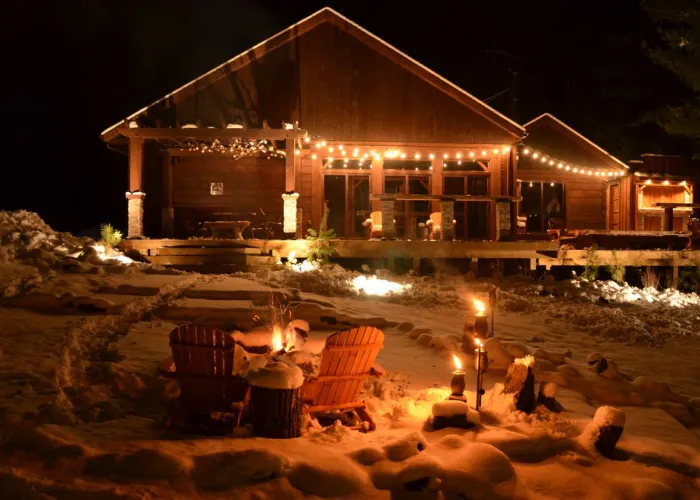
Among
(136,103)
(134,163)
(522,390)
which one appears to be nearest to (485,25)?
(136,103)

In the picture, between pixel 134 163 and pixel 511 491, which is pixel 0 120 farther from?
pixel 511 491

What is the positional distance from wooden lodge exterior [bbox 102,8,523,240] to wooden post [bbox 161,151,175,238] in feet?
0.10

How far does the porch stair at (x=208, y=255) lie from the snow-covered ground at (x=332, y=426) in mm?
2170

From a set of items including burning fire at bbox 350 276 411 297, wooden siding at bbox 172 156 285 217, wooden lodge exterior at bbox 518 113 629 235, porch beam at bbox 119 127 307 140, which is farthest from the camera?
wooden lodge exterior at bbox 518 113 629 235

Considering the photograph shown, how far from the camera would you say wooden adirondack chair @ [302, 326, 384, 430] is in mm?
4891

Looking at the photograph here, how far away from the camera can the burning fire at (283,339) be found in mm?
5926

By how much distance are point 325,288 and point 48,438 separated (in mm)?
7633

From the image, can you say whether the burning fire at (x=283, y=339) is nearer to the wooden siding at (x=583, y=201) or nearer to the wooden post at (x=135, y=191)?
the wooden post at (x=135, y=191)

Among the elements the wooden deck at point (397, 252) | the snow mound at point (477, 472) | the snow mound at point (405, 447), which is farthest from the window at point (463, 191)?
the snow mound at point (477, 472)

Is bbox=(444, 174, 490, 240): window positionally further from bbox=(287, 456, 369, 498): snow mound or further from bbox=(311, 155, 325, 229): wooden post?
bbox=(287, 456, 369, 498): snow mound

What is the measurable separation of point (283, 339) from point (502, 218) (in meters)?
11.2

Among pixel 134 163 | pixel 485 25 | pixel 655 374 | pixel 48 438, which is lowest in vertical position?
pixel 655 374

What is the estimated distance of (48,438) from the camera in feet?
13.1

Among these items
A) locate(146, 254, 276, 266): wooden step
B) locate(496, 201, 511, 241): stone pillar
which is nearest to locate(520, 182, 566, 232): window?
locate(496, 201, 511, 241): stone pillar
